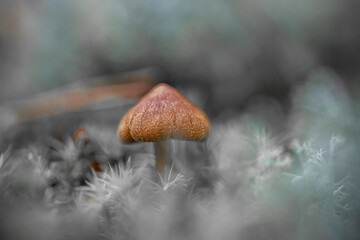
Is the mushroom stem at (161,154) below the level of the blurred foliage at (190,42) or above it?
below

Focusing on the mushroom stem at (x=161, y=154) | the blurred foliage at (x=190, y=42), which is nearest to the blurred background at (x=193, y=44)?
the blurred foliage at (x=190, y=42)

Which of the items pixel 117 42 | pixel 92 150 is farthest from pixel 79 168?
pixel 117 42

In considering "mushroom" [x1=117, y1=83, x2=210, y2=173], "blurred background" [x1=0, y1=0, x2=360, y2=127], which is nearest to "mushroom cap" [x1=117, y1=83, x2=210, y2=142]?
"mushroom" [x1=117, y1=83, x2=210, y2=173]

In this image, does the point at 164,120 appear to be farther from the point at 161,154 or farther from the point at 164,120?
the point at 161,154

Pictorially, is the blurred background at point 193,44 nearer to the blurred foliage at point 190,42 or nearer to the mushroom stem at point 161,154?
the blurred foliage at point 190,42

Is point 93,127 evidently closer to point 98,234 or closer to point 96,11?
point 98,234

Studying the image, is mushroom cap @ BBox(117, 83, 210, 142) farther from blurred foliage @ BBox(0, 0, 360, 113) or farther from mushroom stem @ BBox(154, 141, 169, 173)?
blurred foliage @ BBox(0, 0, 360, 113)
